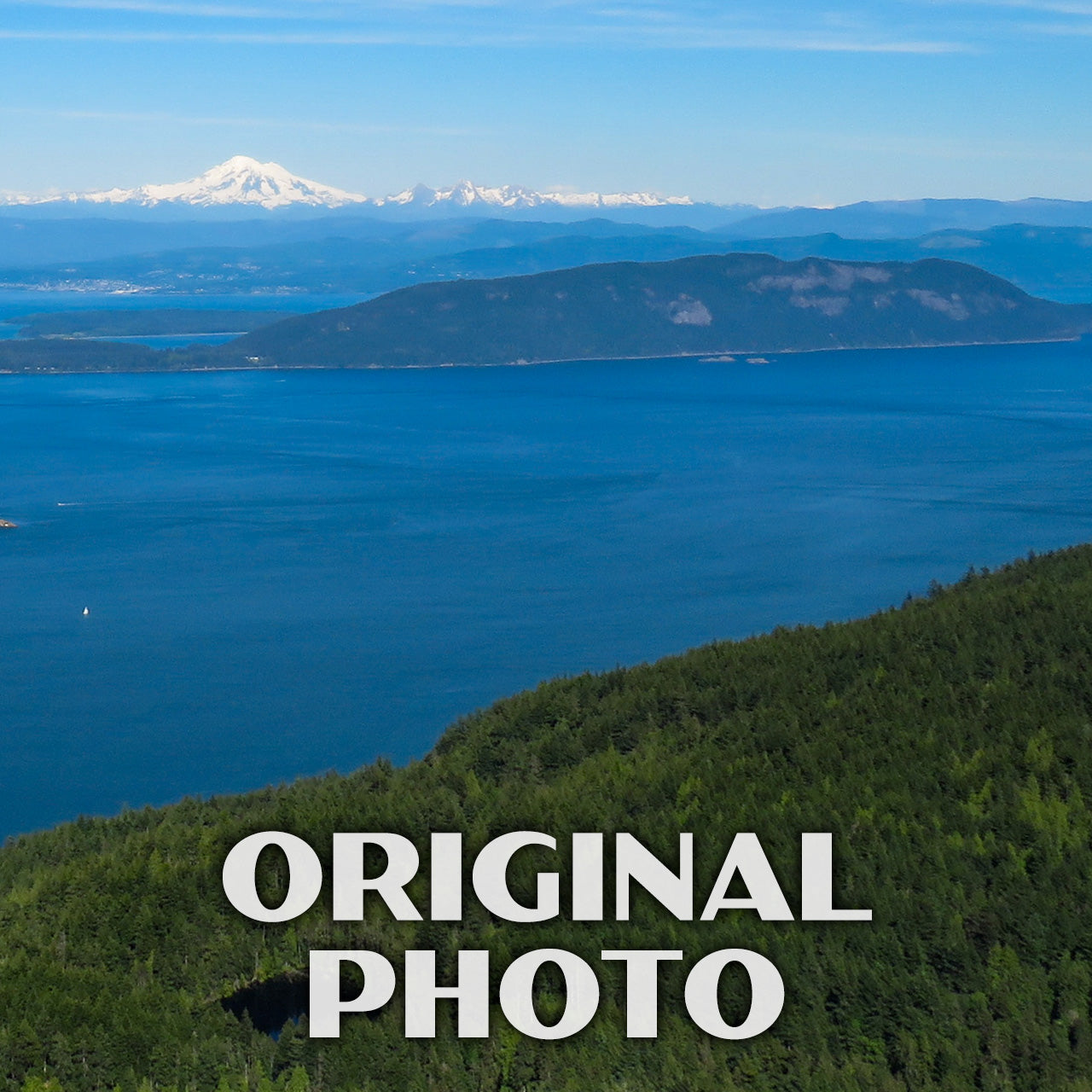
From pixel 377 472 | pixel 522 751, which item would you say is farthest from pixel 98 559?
pixel 522 751

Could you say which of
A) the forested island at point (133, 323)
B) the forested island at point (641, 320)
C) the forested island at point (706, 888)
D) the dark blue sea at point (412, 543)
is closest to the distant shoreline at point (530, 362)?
the forested island at point (641, 320)

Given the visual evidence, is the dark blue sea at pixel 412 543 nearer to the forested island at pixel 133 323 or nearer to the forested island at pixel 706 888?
the forested island at pixel 706 888

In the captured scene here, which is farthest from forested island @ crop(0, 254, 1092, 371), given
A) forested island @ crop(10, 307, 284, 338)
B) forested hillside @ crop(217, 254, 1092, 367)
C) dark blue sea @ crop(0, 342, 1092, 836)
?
dark blue sea @ crop(0, 342, 1092, 836)

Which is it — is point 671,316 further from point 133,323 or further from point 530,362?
point 133,323

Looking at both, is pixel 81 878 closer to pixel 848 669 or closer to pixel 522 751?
pixel 522 751

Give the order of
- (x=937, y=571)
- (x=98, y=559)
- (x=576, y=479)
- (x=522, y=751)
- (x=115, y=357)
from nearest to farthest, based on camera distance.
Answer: (x=522, y=751) → (x=937, y=571) → (x=98, y=559) → (x=576, y=479) → (x=115, y=357)

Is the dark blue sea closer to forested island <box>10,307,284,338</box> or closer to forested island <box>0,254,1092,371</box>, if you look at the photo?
forested island <box>0,254,1092,371</box>
